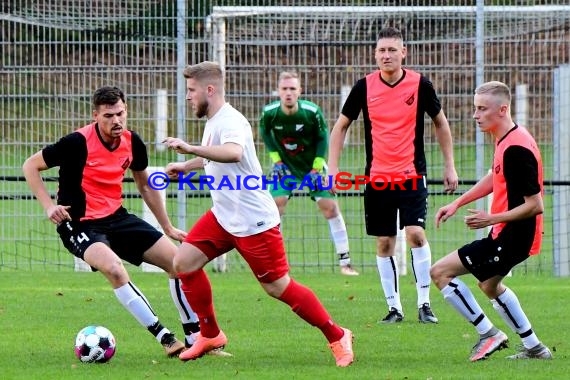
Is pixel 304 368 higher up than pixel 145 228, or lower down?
lower down

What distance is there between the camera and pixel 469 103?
15.6 m

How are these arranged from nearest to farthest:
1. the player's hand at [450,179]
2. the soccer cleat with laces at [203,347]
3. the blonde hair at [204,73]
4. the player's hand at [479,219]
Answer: the player's hand at [479,219]
the blonde hair at [204,73]
the soccer cleat with laces at [203,347]
the player's hand at [450,179]

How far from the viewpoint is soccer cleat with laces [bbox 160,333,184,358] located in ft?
29.0

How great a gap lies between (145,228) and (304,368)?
65.8 inches

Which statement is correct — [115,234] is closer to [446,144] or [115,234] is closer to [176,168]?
[176,168]

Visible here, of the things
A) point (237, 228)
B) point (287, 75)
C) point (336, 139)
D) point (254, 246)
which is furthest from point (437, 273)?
point (287, 75)

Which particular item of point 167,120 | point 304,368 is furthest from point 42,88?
point 304,368

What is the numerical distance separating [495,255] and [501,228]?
19 cm

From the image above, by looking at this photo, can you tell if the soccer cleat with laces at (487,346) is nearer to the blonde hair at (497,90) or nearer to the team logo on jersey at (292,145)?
the blonde hair at (497,90)

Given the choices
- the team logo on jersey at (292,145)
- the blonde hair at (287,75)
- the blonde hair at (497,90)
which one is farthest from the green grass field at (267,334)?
the blonde hair at (287,75)

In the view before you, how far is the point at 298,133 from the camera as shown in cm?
1485

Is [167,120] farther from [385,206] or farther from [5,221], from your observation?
[385,206]

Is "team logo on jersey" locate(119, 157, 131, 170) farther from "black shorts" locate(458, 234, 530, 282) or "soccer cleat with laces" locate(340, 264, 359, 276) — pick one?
"soccer cleat with laces" locate(340, 264, 359, 276)

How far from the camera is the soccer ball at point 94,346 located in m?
8.59
